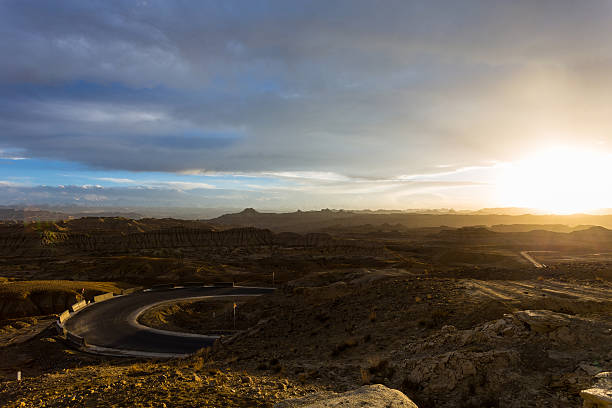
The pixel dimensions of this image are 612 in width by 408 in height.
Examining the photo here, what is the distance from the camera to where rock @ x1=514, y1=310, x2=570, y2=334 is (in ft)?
37.6

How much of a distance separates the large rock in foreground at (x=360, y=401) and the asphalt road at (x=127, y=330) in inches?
829

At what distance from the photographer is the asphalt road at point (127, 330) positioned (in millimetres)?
26734

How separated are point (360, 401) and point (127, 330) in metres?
30.2

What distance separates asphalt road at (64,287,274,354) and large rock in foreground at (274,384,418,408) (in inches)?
829

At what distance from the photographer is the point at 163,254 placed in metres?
94.5

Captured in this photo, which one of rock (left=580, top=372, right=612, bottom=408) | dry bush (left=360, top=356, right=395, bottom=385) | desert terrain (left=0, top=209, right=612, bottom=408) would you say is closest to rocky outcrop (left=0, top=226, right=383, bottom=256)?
desert terrain (left=0, top=209, right=612, bottom=408)

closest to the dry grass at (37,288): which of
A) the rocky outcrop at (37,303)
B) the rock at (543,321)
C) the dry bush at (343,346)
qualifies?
the rocky outcrop at (37,303)

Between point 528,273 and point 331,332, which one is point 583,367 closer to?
point 331,332

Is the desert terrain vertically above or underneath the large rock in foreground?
underneath

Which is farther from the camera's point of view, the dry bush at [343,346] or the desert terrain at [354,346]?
the dry bush at [343,346]

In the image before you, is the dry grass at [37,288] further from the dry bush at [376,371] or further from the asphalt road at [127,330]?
the dry bush at [376,371]

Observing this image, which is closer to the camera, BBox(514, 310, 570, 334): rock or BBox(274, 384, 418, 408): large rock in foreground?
BBox(274, 384, 418, 408): large rock in foreground

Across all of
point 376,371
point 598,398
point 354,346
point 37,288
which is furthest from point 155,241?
point 598,398

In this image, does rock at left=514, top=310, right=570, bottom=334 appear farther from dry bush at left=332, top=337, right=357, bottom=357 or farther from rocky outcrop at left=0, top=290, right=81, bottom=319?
rocky outcrop at left=0, top=290, right=81, bottom=319
